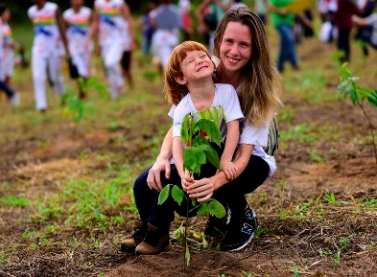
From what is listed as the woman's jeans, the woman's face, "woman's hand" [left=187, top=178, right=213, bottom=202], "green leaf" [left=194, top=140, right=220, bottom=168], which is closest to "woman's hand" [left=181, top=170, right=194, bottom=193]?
"woman's hand" [left=187, top=178, right=213, bottom=202]

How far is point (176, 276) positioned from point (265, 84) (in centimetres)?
99

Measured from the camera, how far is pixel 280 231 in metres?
3.59

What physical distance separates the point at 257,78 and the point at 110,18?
694 centimetres

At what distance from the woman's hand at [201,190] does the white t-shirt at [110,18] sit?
23.9 feet

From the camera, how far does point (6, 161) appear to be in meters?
6.46

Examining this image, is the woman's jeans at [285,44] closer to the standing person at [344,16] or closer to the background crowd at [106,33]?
the background crowd at [106,33]

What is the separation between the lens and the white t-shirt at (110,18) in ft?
32.9

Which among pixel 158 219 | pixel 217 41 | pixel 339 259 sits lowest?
pixel 339 259

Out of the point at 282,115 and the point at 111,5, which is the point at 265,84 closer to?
the point at 282,115

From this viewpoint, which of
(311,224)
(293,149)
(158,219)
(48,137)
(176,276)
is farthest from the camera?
(48,137)

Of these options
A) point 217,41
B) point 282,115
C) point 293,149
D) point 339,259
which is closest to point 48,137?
point 282,115

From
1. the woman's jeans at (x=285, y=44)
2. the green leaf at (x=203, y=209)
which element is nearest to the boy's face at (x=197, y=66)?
the green leaf at (x=203, y=209)

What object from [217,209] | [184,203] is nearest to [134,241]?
[184,203]

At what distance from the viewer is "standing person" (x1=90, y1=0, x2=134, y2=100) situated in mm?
10031
